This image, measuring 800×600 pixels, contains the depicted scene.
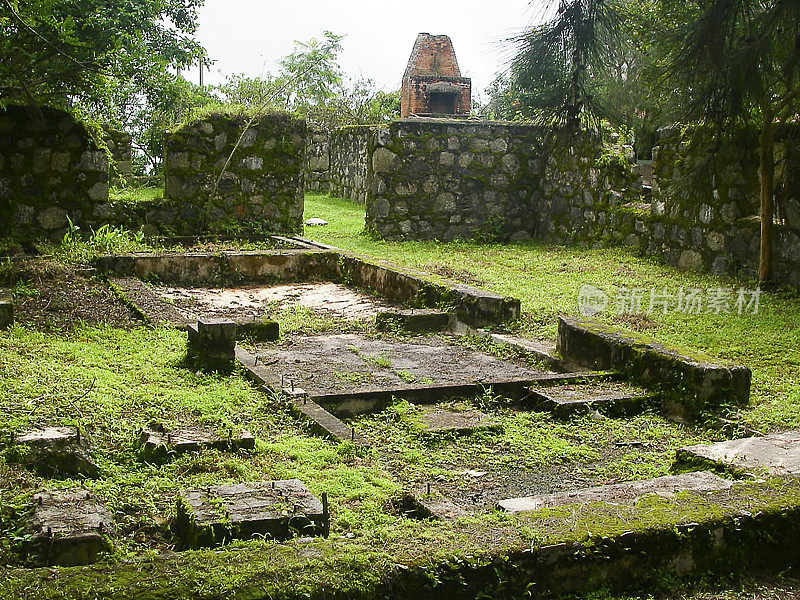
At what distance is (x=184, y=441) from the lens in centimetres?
381

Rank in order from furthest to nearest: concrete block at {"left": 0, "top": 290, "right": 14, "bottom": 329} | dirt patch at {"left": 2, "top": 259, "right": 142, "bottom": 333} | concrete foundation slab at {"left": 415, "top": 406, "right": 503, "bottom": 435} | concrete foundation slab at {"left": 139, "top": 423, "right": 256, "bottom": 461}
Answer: dirt patch at {"left": 2, "top": 259, "right": 142, "bottom": 333} < concrete block at {"left": 0, "top": 290, "right": 14, "bottom": 329} < concrete foundation slab at {"left": 415, "top": 406, "right": 503, "bottom": 435} < concrete foundation slab at {"left": 139, "top": 423, "right": 256, "bottom": 461}

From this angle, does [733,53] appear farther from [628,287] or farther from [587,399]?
[628,287]

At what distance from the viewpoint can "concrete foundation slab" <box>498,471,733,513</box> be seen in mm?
3152

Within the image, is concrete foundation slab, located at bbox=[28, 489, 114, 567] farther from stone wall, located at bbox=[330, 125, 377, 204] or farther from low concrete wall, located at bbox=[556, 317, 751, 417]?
stone wall, located at bbox=[330, 125, 377, 204]

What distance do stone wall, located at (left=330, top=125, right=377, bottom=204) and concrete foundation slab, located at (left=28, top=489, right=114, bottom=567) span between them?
14.1 metres

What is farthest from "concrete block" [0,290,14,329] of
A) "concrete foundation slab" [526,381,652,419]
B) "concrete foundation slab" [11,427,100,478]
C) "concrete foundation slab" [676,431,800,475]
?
"concrete foundation slab" [676,431,800,475]

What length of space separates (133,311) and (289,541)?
4.75 metres

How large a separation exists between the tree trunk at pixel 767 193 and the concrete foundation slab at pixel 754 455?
4.29 m

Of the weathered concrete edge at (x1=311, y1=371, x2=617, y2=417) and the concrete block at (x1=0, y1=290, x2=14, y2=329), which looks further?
→ the concrete block at (x1=0, y1=290, x2=14, y2=329)

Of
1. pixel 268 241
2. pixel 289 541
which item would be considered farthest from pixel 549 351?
pixel 268 241

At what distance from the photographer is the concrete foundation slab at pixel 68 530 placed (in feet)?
8.66

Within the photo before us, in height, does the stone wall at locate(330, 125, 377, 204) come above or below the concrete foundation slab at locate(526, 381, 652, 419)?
above

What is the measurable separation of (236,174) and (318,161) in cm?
847

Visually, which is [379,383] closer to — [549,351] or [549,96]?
[549,351]
